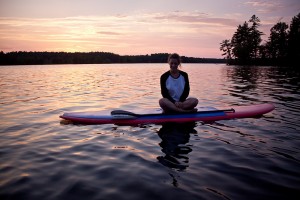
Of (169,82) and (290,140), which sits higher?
(169,82)

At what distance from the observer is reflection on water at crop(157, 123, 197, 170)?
4.41 m

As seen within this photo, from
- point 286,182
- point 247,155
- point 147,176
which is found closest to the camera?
point 286,182

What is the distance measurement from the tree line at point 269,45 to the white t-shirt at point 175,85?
62576mm

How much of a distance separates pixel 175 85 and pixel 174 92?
0.22m

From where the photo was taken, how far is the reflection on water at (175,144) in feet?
Result: 14.5

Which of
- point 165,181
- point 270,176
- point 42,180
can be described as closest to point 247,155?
point 270,176

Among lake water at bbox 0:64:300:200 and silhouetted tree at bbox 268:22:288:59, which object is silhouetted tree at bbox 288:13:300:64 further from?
lake water at bbox 0:64:300:200

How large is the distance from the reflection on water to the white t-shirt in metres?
0.96

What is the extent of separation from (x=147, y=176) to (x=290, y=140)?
366cm

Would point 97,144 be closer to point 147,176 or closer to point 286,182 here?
point 147,176

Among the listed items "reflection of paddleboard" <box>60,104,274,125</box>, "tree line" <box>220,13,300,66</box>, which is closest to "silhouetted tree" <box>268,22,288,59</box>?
"tree line" <box>220,13,300,66</box>

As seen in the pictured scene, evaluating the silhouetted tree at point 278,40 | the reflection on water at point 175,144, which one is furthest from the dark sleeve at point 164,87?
the silhouetted tree at point 278,40

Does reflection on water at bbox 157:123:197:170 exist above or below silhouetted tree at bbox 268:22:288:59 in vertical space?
below

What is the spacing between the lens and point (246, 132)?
6.25 m
